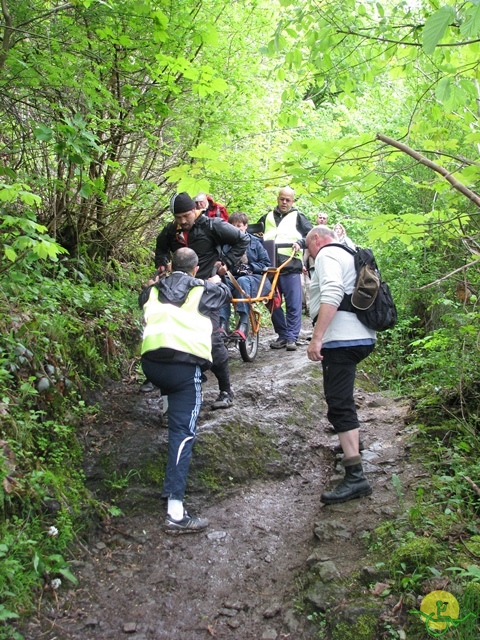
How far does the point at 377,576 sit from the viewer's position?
3.32 meters

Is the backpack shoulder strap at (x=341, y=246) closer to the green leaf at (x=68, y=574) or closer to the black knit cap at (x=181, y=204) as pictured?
the black knit cap at (x=181, y=204)

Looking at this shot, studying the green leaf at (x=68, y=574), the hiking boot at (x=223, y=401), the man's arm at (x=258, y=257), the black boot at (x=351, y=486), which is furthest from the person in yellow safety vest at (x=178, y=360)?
the man's arm at (x=258, y=257)

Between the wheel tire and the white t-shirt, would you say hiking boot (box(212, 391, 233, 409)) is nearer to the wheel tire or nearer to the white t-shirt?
the wheel tire

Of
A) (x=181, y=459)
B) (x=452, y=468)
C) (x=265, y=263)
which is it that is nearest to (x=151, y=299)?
(x=181, y=459)

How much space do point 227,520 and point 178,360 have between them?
1.44m

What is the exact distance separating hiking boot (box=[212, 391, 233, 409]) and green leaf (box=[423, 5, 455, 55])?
438 centimetres

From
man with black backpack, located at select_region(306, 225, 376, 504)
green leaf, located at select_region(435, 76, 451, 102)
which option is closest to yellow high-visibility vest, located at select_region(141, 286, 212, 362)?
man with black backpack, located at select_region(306, 225, 376, 504)

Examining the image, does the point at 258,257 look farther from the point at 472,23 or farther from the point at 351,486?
the point at 472,23

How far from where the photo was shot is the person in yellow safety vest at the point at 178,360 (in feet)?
14.2

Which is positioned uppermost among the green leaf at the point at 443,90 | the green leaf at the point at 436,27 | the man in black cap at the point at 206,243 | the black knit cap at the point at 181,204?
the green leaf at the point at 436,27

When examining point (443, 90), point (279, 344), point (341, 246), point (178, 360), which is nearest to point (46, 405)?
point (178, 360)

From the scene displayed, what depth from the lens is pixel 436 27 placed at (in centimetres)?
197

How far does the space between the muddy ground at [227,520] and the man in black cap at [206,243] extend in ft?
1.33

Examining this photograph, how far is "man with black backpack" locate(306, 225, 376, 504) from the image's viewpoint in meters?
4.22
